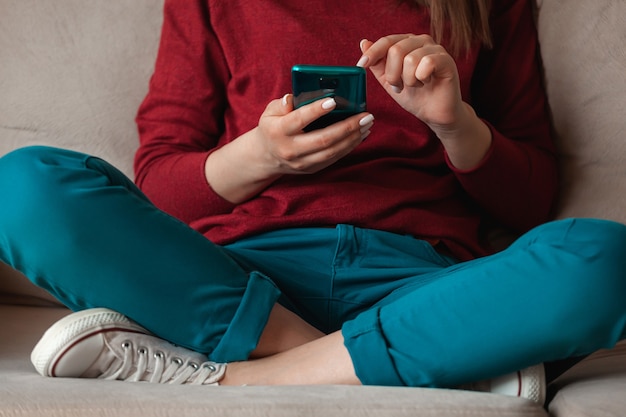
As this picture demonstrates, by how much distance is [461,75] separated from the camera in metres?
1.12

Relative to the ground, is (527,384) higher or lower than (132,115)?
lower

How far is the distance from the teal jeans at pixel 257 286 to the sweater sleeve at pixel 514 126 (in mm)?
226

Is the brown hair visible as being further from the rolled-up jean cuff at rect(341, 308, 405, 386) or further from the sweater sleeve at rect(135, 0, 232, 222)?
the rolled-up jean cuff at rect(341, 308, 405, 386)

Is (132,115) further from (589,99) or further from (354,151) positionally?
(589,99)

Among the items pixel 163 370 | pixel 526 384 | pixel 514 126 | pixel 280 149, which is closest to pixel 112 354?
pixel 163 370

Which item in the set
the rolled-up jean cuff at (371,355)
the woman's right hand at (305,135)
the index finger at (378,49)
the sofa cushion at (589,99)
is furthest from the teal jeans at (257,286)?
the sofa cushion at (589,99)

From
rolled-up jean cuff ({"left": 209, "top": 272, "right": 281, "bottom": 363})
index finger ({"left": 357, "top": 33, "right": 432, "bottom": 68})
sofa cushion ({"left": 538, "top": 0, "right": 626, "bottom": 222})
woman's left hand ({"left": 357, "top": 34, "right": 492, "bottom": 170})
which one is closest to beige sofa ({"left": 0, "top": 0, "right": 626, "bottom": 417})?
sofa cushion ({"left": 538, "top": 0, "right": 626, "bottom": 222})

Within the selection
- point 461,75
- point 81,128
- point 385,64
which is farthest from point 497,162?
point 81,128

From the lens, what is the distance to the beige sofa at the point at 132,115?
71 cm

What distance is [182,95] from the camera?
1.16 metres

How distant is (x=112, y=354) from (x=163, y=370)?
0.05 meters

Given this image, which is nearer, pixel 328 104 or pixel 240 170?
pixel 328 104

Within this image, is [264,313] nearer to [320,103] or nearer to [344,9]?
[320,103]

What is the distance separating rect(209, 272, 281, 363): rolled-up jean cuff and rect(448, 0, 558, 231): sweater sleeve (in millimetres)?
342
